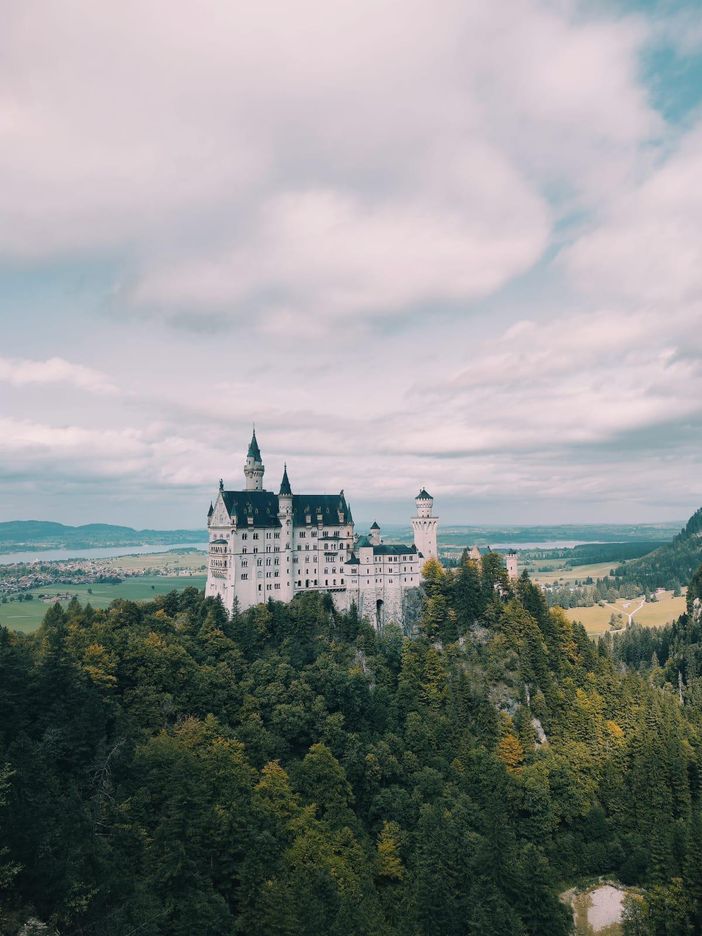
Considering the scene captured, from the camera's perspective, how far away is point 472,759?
85000 mm

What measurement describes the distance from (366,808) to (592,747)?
37.4m

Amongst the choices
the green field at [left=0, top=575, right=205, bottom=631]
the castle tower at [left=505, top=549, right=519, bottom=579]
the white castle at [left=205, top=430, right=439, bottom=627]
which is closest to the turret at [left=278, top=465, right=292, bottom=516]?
the white castle at [left=205, top=430, right=439, bottom=627]

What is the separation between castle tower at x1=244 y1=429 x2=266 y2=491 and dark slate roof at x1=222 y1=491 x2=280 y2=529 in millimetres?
3297

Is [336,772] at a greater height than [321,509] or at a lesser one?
lesser

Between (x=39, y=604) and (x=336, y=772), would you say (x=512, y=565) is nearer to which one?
(x=336, y=772)

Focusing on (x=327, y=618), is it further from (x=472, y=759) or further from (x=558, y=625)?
(x=558, y=625)

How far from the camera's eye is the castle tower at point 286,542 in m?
107

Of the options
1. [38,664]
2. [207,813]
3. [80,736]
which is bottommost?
[207,813]

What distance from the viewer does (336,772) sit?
72.4 meters

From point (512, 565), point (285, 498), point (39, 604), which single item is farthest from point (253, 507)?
point (39, 604)

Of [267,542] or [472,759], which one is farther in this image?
[267,542]

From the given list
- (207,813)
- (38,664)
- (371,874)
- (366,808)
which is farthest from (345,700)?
(38,664)

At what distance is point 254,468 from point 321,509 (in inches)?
531

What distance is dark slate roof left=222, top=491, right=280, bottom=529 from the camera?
104 metres
